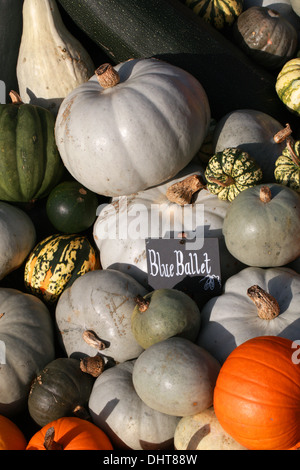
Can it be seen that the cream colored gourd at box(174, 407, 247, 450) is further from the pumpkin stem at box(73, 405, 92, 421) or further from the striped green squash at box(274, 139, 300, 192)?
the striped green squash at box(274, 139, 300, 192)

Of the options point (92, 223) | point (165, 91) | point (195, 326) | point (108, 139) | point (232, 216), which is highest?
point (165, 91)

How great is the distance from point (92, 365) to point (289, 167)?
53.1 inches

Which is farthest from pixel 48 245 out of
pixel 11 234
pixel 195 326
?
pixel 195 326

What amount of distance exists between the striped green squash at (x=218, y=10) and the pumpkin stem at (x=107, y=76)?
1.06m

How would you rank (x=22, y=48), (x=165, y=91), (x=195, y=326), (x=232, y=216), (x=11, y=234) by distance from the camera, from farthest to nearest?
1. (x=22, y=48)
2. (x=11, y=234)
3. (x=165, y=91)
4. (x=232, y=216)
5. (x=195, y=326)

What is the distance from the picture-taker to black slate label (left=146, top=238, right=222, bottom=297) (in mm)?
2025

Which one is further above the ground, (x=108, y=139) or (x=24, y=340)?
(x=108, y=139)

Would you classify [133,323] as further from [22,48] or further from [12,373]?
[22,48]

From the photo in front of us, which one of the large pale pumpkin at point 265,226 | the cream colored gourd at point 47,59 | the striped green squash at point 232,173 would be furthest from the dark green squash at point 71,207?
the large pale pumpkin at point 265,226

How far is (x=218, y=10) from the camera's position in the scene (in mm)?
2768

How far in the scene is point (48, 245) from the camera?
232 cm

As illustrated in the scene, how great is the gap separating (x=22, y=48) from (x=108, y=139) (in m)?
1.17

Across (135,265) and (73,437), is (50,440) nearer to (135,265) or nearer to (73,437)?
(73,437)

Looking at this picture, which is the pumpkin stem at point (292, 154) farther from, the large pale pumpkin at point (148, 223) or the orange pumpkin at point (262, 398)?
the orange pumpkin at point (262, 398)
